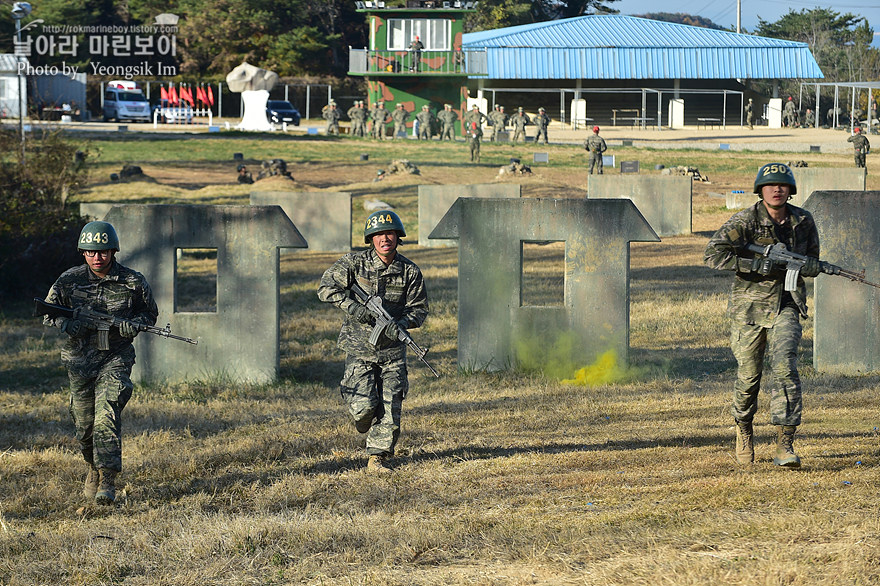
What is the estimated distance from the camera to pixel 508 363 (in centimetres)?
1154

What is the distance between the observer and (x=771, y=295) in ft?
24.2

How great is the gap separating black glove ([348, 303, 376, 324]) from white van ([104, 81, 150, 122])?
168 feet

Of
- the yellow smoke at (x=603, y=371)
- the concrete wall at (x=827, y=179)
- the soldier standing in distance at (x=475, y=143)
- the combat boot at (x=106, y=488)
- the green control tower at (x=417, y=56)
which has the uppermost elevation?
the green control tower at (x=417, y=56)

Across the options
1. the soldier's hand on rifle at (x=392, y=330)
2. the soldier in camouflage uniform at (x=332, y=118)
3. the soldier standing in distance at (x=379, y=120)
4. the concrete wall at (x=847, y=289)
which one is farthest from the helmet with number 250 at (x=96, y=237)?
the soldier in camouflage uniform at (x=332, y=118)

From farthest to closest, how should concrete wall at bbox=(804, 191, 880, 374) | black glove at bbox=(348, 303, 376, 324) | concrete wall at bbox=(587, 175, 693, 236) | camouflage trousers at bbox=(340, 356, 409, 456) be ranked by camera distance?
concrete wall at bbox=(587, 175, 693, 236), concrete wall at bbox=(804, 191, 880, 374), camouflage trousers at bbox=(340, 356, 409, 456), black glove at bbox=(348, 303, 376, 324)

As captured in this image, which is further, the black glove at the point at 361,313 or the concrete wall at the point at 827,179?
the concrete wall at the point at 827,179

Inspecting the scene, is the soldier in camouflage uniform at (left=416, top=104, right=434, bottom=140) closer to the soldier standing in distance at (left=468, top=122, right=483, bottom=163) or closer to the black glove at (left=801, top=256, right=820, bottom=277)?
the soldier standing in distance at (left=468, top=122, right=483, bottom=163)

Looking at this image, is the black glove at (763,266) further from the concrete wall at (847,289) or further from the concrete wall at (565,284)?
Result: the concrete wall at (847,289)

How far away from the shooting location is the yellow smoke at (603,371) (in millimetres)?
11312

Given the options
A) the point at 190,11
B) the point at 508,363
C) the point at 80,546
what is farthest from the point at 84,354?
the point at 190,11

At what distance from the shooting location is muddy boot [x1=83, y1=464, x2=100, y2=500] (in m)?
7.52

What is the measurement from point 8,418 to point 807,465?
6625mm

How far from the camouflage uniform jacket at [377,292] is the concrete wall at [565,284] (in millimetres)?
3474

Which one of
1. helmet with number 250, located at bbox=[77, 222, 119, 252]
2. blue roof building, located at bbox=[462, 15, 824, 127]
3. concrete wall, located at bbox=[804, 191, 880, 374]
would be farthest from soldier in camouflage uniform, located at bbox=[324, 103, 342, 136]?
helmet with number 250, located at bbox=[77, 222, 119, 252]
